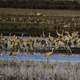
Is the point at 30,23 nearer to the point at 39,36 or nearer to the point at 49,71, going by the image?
the point at 39,36

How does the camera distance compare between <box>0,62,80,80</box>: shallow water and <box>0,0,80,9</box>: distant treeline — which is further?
<box>0,0,80,9</box>: distant treeline

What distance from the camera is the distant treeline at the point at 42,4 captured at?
152 inches

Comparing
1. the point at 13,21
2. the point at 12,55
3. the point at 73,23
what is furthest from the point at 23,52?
the point at 73,23

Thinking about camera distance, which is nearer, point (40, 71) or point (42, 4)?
point (40, 71)

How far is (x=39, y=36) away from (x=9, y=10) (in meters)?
0.42

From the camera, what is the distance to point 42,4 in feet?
12.8

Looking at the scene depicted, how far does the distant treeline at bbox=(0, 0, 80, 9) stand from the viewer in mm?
3863

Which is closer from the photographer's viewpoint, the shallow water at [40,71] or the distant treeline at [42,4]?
the shallow water at [40,71]

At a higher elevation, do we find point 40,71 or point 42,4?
point 42,4

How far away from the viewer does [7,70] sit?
11.9ft

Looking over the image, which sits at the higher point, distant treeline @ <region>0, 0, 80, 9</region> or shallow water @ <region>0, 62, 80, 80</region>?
distant treeline @ <region>0, 0, 80, 9</region>

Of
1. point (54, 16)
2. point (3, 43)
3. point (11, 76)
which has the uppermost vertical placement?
point (54, 16)

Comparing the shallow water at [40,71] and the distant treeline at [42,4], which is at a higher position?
the distant treeline at [42,4]

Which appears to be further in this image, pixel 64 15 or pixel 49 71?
pixel 64 15
